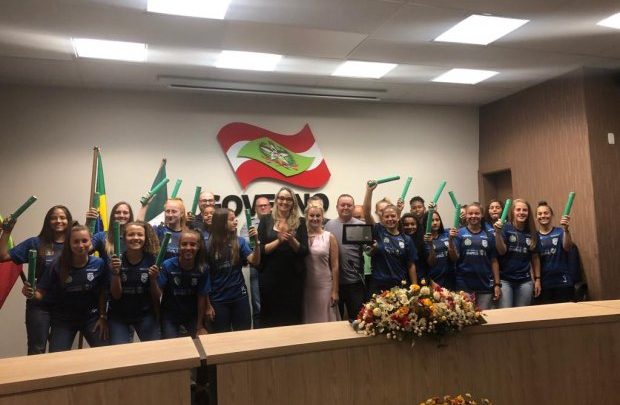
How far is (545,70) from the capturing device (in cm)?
502

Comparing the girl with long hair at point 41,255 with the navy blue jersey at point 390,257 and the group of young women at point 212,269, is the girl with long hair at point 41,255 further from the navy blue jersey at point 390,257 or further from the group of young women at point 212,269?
the navy blue jersey at point 390,257

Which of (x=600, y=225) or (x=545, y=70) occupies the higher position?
(x=545, y=70)

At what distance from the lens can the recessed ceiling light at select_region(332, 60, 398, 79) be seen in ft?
15.6

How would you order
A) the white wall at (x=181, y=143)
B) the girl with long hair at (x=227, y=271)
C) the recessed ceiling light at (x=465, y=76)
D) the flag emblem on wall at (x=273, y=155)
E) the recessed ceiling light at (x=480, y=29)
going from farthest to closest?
the flag emblem on wall at (x=273, y=155)
the recessed ceiling light at (x=465, y=76)
the white wall at (x=181, y=143)
the recessed ceiling light at (x=480, y=29)
the girl with long hair at (x=227, y=271)

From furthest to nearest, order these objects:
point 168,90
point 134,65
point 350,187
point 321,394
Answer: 1. point 350,187
2. point 168,90
3. point 134,65
4. point 321,394

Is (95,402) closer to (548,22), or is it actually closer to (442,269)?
(442,269)

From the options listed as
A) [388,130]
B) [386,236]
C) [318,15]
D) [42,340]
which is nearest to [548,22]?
[318,15]

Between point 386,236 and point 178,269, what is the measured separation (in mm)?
1567

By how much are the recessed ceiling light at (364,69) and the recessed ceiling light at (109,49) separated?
1903mm

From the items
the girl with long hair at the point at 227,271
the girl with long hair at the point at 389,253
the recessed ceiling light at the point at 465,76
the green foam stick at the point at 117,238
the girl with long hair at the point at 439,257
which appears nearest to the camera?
the green foam stick at the point at 117,238

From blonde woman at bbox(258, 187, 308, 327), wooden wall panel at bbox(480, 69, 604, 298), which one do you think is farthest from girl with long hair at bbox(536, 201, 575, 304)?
blonde woman at bbox(258, 187, 308, 327)

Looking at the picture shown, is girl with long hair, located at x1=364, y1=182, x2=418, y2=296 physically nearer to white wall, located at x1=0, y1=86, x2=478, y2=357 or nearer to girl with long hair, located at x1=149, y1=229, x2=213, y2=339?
girl with long hair, located at x1=149, y1=229, x2=213, y2=339

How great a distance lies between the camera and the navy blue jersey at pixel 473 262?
13.2 ft

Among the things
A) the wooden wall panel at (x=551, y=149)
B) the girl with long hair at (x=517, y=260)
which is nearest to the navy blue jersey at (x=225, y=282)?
the girl with long hair at (x=517, y=260)
